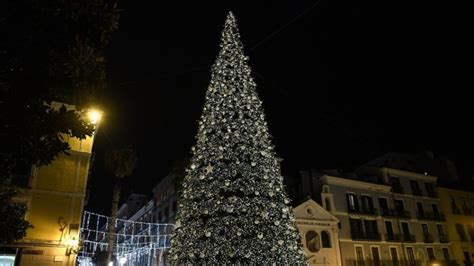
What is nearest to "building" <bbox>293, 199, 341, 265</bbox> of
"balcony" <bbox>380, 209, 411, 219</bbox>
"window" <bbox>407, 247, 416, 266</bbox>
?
"balcony" <bbox>380, 209, 411, 219</bbox>

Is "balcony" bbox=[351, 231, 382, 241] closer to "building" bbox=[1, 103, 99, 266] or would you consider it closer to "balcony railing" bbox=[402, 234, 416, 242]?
"balcony railing" bbox=[402, 234, 416, 242]

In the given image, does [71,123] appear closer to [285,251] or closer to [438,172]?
[285,251]

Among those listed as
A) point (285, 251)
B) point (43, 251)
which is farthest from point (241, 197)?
point (43, 251)

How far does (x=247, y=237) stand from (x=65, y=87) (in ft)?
21.3

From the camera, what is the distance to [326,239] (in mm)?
26516

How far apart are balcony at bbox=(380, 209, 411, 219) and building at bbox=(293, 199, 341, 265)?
20.7 ft

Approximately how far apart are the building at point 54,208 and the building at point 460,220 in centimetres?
3352

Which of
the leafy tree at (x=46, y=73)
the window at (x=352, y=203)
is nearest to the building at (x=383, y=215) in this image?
the window at (x=352, y=203)

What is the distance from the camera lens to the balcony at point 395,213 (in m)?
30.7

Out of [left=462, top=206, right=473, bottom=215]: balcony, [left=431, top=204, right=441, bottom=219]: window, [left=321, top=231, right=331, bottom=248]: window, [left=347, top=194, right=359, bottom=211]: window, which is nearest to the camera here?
[left=321, top=231, right=331, bottom=248]: window

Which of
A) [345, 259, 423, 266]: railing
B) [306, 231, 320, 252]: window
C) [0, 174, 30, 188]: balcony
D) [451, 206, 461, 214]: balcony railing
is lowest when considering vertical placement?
[345, 259, 423, 266]: railing

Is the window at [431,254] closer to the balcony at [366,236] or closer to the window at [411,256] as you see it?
the window at [411,256]

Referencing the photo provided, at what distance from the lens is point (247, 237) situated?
9.88m

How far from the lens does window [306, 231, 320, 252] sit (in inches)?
1002
